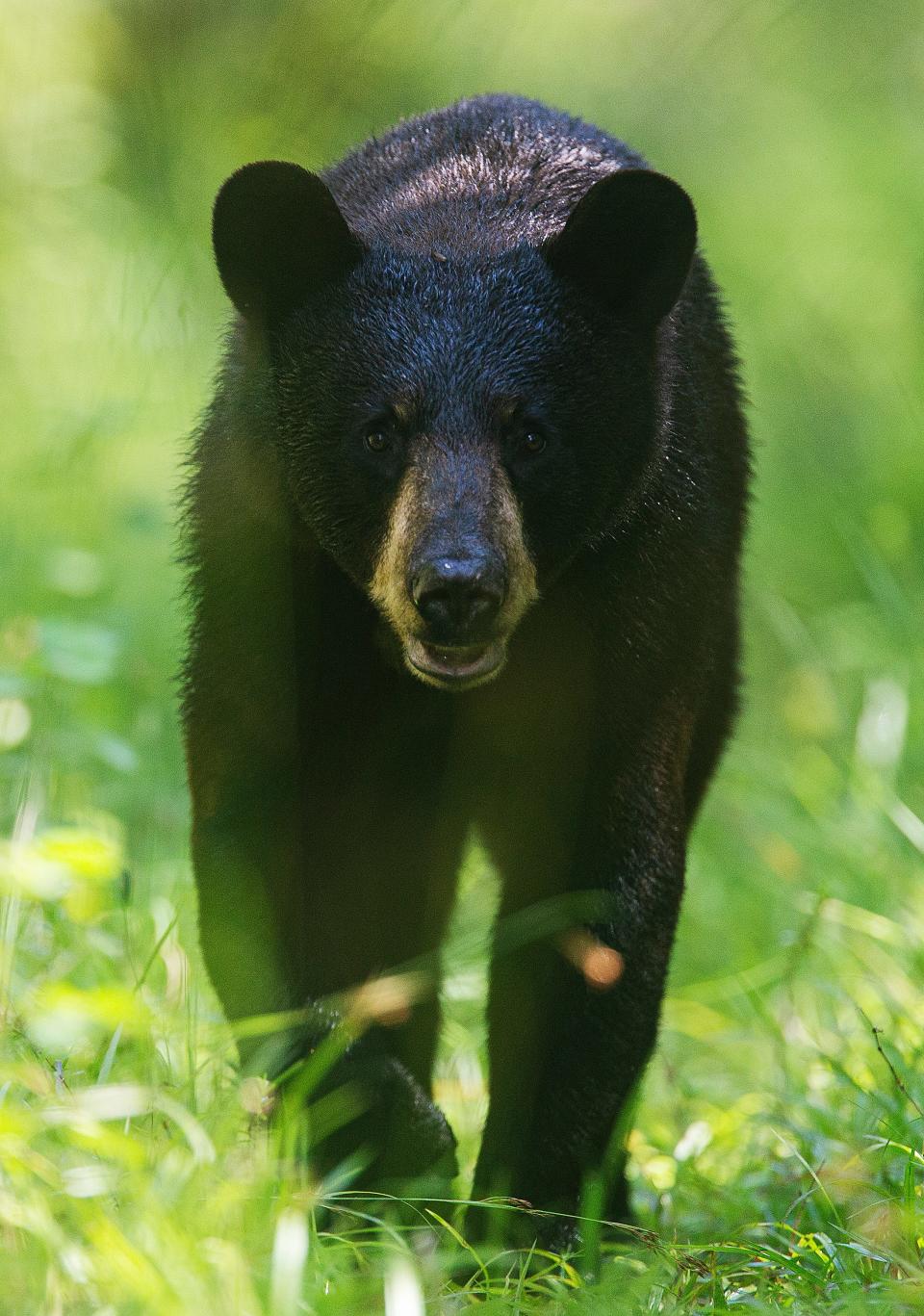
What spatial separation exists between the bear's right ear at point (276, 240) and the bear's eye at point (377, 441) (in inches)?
15.8

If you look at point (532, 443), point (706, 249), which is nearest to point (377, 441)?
point (532, 443)

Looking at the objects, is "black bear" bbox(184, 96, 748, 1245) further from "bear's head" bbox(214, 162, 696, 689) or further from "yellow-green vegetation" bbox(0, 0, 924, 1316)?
"yellow-green vegetation" bbox(0, 0, 924, 1316)

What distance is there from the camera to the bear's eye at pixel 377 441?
12.0 ft

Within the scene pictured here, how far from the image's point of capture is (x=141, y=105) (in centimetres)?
619

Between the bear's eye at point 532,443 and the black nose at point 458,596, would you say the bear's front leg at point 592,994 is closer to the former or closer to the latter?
the black nose at point 458,596

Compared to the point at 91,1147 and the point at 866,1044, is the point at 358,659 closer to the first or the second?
the point at 91,1147

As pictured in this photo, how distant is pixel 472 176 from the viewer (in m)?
4.01

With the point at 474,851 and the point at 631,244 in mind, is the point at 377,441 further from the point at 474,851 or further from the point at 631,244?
the point at 474,851

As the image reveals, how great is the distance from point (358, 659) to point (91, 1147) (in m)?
1.37

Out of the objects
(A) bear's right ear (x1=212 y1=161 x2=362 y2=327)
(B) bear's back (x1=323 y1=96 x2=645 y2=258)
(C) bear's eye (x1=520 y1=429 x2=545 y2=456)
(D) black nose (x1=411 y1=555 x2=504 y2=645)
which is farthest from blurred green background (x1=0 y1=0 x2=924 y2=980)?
(C) bear's eye (x1=520 y1=429 x2=545 y2=456)

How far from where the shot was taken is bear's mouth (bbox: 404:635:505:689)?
3.54 metres

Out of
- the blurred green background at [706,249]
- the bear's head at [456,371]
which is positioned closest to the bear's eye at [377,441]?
the bear's head at [456,371]

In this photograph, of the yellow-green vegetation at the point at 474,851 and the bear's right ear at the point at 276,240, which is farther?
the bear's right ear at the point at 276,240

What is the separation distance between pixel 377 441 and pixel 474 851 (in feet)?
5.27
